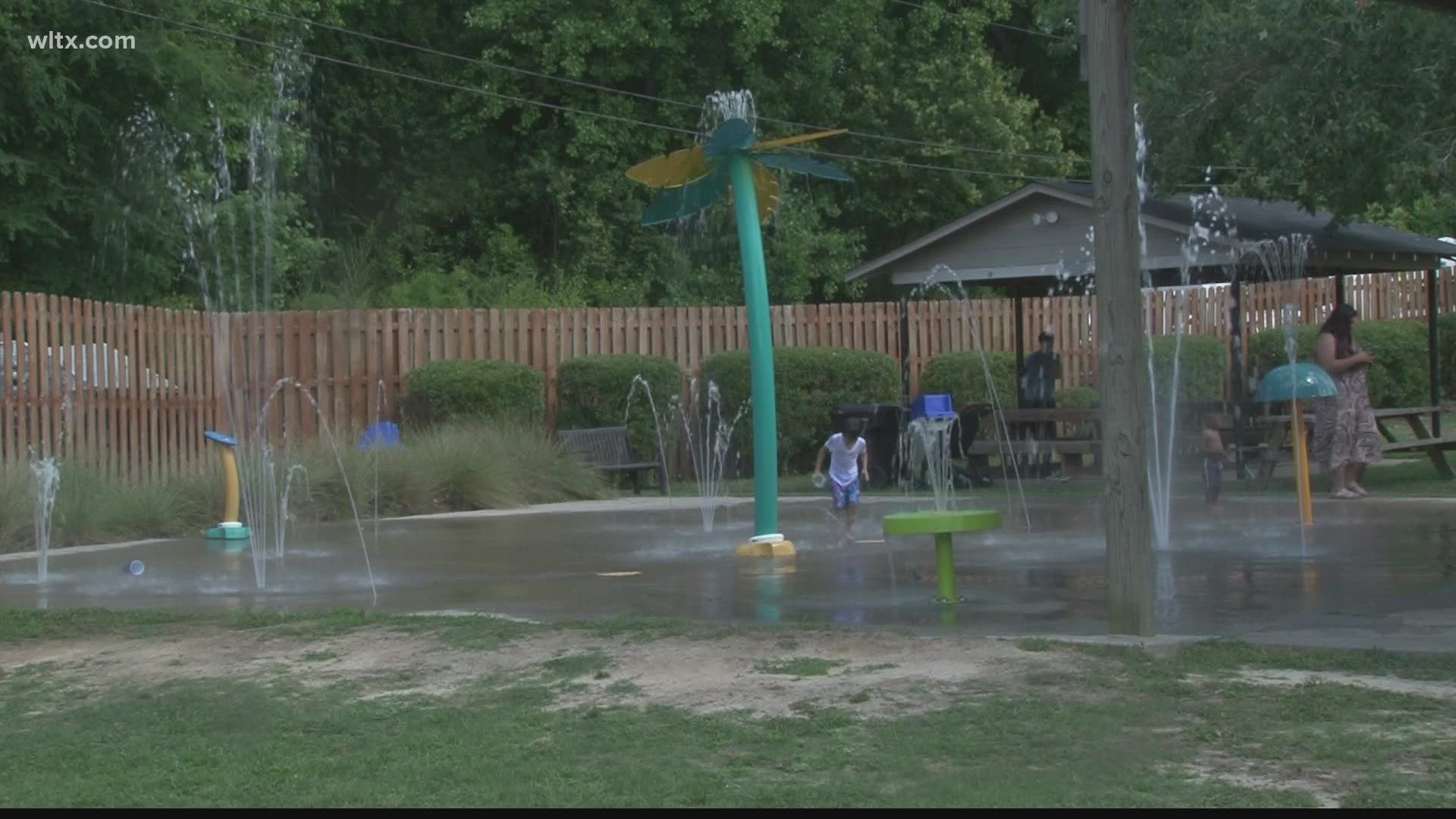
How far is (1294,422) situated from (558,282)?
64.4 ft

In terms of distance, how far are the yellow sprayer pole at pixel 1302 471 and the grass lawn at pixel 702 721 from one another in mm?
6449

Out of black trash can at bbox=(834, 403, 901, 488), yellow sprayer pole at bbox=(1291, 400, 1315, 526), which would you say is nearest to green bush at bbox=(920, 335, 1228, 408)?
black trash can at bbox=(834, 403, 901, 488)

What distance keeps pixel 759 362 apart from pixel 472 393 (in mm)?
8936

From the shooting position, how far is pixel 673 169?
44.9 feet

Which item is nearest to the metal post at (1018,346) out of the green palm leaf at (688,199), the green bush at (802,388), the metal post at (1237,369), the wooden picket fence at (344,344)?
the wooden picket fence at (344,344)

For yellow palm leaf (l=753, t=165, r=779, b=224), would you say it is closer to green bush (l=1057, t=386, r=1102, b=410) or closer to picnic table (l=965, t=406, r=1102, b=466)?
picnic table (l=965, t=406, r=1102, b=466)

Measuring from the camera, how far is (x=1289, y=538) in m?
13.0

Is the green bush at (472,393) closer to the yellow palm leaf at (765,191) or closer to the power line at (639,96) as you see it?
the yellow palm leaf at (765,191)

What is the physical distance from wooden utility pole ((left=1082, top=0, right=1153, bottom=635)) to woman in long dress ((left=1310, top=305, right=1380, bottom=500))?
8.23 metres

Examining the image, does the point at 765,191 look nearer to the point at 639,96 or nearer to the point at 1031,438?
the point at 1031,438

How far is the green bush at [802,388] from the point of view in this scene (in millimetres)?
22719

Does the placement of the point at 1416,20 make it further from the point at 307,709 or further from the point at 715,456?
the point at 307,709

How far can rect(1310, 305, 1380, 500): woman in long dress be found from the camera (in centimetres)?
1577

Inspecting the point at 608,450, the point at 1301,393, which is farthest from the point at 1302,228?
the point at 608,450
